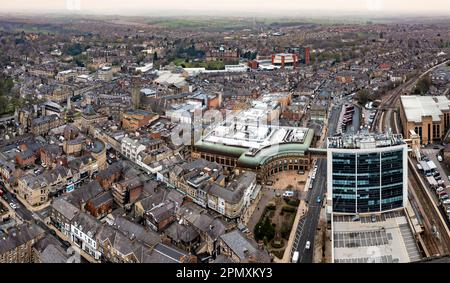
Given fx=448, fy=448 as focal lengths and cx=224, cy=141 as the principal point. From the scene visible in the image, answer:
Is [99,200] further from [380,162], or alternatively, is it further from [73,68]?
[73,68]

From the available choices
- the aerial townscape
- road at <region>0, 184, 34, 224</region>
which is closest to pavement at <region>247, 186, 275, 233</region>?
the aerial townscape

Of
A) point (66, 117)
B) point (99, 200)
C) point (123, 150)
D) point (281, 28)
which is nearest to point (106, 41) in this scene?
point (281, 28)

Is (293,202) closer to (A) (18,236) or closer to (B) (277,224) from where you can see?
(B) (277,224)

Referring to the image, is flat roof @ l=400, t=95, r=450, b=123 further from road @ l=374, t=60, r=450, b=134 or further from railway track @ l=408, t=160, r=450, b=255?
railway track @ l=408, t=160, r=450, b=255

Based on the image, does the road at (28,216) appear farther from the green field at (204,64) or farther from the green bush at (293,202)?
the green field at (204,64)

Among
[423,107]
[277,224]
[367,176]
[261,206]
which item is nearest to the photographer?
[367,176]

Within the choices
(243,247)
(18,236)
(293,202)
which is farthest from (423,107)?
(18,236)

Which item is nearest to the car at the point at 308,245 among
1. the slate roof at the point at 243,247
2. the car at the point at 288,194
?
the slate roof at the point at 243,247
